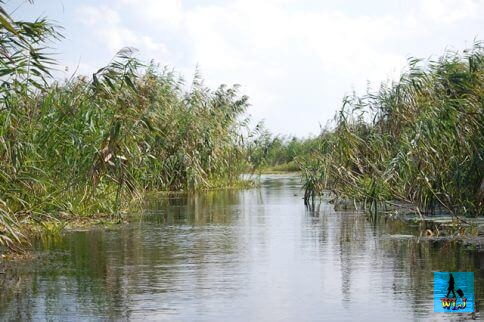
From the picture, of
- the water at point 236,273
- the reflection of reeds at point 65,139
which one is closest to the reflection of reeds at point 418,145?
the water at point 236,273

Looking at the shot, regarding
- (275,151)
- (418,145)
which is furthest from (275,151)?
(418,145)

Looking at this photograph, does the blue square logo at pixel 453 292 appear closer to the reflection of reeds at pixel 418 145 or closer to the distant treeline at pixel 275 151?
the reflection of reeds at pixel 418 145

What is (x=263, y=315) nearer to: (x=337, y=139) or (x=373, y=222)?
(x=373, y=222)

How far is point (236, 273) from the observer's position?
1115 cm

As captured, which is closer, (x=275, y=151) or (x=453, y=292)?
(x=453, y=292)

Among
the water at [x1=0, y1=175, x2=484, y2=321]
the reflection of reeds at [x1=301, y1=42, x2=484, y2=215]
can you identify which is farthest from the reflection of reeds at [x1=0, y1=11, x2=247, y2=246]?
the reflection of reeds at [x1=301, y1=42, x2=484, y2=215]

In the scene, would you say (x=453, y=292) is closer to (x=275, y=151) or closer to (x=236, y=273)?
(x=236, y=273)

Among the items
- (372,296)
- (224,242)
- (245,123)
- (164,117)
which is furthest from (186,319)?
(245,123)

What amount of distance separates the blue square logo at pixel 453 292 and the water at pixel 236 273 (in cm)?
12

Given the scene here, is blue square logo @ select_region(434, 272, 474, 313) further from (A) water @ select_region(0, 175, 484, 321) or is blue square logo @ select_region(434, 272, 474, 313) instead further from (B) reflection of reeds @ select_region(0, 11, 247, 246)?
(B) reflection of reeds @ select_region(0, 11, 247, 246)

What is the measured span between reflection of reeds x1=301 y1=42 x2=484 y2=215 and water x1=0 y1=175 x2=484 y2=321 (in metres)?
1.10

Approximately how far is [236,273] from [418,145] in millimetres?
6325

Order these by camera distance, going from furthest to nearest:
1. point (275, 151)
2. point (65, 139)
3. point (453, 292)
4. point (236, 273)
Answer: point (275, 151), point (65, 139), point (236, 273), point (453, 292)

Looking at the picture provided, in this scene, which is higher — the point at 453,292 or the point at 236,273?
the point at 236,273
